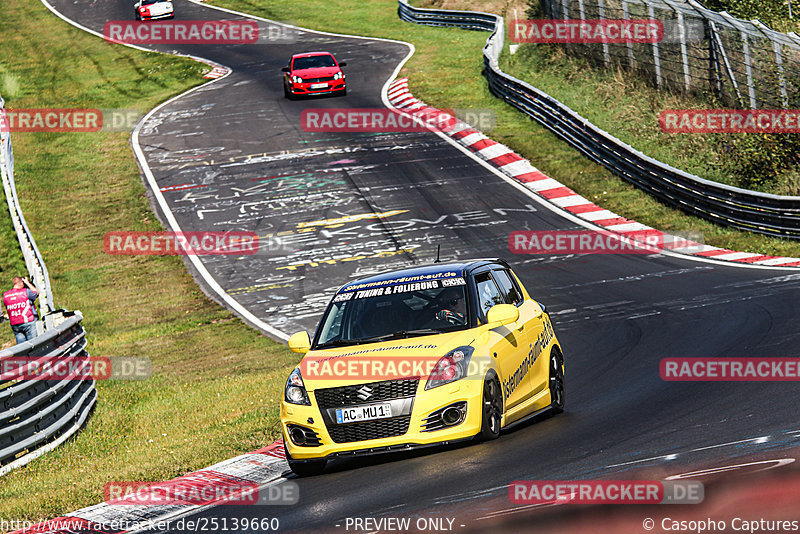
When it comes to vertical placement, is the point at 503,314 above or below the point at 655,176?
above

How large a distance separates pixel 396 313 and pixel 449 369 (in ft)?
3.62

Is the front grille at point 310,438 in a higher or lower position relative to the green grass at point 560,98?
higher

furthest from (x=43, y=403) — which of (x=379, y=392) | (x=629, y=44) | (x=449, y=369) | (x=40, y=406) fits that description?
(x=629, y=44)

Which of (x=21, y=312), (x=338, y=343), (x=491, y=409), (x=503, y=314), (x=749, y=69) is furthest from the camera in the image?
(x=749, y=69)

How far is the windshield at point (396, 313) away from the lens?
9406 mm

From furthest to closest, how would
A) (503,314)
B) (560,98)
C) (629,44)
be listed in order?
(560,98) < (629,44) < (503,314)

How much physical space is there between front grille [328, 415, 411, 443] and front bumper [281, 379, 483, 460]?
0.04ft

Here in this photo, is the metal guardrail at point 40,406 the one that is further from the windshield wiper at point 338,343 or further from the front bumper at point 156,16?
the front bumper at point 156,16

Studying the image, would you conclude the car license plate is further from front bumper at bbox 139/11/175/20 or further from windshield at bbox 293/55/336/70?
front bumper at bbox 139/11/175/20

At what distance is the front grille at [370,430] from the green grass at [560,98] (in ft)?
42.0

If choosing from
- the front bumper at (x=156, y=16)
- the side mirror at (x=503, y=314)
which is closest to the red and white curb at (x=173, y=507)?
the side mirror at (x=503, y=314)

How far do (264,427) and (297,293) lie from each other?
9.59 meters

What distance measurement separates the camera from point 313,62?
38.0 m

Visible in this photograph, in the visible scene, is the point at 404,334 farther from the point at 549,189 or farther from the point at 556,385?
the point at 549,189
